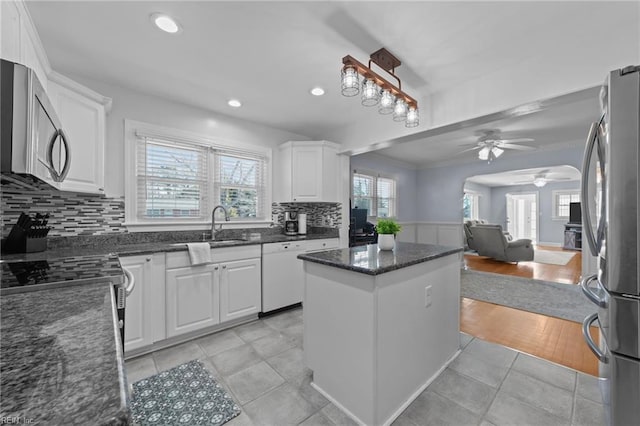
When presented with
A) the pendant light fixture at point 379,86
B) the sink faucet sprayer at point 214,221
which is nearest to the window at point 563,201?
the pendant light fixture at point 379,86

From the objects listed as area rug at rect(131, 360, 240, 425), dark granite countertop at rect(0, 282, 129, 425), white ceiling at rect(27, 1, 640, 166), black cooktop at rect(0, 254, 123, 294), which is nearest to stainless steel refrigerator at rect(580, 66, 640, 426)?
white ceiling at rect(27, 1, 640, 166)

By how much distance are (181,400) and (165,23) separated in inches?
97.6

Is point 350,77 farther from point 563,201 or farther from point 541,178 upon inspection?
point 563,201

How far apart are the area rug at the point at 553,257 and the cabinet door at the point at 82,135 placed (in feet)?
27.4

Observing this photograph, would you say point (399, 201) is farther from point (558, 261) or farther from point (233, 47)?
point (233, 47)

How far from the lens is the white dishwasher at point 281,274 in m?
3.00

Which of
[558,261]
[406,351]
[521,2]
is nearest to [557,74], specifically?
[521,2]

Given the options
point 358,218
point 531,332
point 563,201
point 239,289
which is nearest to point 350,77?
point 239,289

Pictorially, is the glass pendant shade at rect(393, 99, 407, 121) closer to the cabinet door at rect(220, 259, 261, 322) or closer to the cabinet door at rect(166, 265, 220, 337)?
the cabinet door at rect(220, 259, 261, 322)

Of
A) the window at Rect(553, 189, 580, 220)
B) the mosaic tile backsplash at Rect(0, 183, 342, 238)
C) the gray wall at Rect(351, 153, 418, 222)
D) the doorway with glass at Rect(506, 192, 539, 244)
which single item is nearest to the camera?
the mosaic tile backsplash at Rect(0, 183, 342, 238)

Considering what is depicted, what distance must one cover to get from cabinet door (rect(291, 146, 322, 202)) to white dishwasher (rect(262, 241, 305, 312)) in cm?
76

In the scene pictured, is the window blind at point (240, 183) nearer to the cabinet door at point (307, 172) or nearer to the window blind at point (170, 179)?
the window blind at point (170, 179)

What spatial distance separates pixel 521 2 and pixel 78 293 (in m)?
2.67

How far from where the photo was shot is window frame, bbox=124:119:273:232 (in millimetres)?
2648
